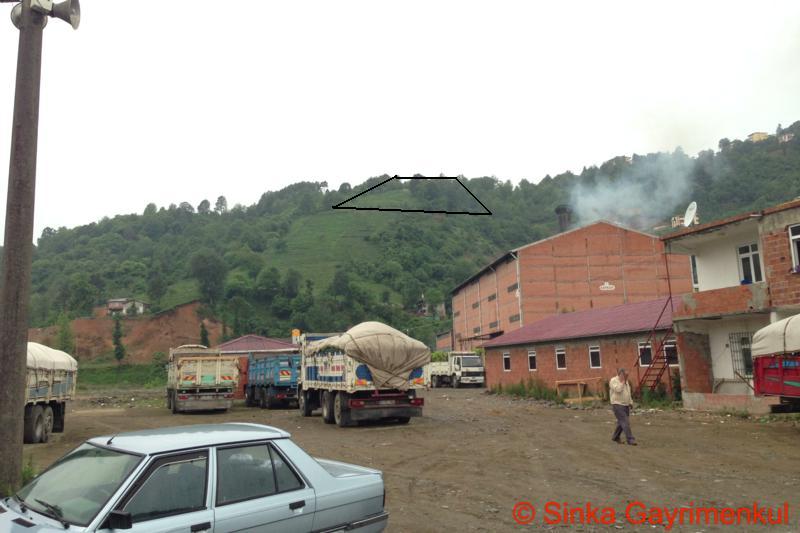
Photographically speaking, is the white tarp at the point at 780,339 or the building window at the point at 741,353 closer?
the white tarp at the point at 780,339

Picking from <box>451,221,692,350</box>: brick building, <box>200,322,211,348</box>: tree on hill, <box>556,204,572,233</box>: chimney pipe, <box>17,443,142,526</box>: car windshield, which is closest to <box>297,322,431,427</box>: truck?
<box>17,443,142,526</box>: car windshield

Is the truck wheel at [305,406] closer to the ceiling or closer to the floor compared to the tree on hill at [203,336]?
closer to the floor

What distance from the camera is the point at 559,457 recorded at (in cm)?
1175

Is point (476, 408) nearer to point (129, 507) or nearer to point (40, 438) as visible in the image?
point (40, 438)

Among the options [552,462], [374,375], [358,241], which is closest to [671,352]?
[374,375]

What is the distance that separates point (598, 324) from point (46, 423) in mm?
23054

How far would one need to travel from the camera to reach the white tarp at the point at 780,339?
13203mm

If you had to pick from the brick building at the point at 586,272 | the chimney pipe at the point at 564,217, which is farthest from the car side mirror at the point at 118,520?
the chimney pipe at the point at 564,217

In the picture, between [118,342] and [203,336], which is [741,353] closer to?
[118,342]

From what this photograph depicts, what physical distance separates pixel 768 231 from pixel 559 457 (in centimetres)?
1161

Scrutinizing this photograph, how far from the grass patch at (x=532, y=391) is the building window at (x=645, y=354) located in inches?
151

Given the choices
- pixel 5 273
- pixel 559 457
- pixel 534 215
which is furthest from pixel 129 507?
pixel 534 215

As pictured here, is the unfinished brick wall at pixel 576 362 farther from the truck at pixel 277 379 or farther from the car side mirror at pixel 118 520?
the car side mirror at pixel 118 520

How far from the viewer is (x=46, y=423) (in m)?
16.0
